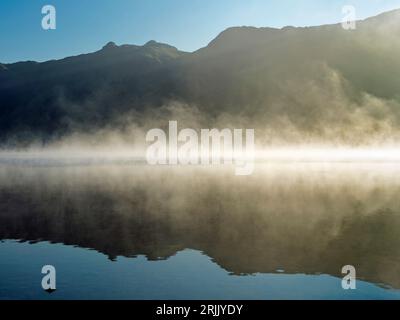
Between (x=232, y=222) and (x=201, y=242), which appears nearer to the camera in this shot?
(x=201, y=242)

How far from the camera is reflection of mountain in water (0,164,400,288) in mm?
34438

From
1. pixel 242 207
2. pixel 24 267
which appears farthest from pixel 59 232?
pixel 242 207

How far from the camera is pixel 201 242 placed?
3891 cm

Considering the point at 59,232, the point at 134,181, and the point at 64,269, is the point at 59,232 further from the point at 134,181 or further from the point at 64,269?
the point at 134,181

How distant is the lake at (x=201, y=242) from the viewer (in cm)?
2722

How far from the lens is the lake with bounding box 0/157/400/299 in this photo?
2722cm

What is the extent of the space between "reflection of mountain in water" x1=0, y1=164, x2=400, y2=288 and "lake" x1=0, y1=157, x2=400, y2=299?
0.37ft

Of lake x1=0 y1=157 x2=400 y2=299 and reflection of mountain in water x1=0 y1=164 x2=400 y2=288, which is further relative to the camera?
reflection of mountain in water x1=0 y1=164 x2=400 y2=288

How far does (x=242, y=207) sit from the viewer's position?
55.8 metres

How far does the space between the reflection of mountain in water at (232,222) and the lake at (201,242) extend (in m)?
0.11

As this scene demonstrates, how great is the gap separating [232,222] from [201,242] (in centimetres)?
909

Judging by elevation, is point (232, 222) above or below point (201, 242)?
above

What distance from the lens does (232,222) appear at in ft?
156
